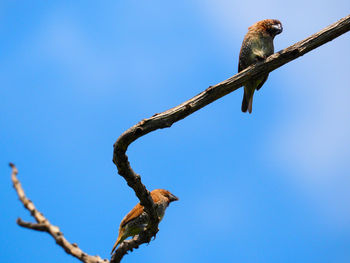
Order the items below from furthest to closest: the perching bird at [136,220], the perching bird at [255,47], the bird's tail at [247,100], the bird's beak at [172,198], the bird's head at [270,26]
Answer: the bird's beak at [172,198]
the bird's head at [270,26]
the bird's tail at [247,100]
the perching bird at [255,47]
the perching bird at [136,220]

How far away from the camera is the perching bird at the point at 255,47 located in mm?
6855

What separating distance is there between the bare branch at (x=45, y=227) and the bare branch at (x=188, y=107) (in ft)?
3.44

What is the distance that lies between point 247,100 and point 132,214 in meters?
2.94

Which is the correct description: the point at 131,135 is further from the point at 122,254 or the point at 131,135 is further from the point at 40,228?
the point at 40,228

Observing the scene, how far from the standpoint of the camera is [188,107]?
500 cm

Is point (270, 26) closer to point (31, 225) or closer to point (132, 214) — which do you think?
point (132, 214)

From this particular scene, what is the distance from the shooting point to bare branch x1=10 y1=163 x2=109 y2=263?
2.96 metres

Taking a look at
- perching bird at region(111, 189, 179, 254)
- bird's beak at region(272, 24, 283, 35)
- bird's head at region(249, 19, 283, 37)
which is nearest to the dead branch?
perching bird at region(111, 189, 179, 254)

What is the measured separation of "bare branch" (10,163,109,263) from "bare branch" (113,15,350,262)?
1.05m

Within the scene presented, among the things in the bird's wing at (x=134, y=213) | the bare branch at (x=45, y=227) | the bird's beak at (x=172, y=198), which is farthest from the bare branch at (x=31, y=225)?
the bird's beak at (x=172, y=198)

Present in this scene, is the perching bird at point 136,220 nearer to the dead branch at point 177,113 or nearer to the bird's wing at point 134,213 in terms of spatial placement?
the bird's wing at point 134,213

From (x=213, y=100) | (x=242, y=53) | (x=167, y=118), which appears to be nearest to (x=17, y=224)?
(x=167, y=118)

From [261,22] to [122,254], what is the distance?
5025mm

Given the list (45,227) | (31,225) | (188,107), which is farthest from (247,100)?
(31,225)
